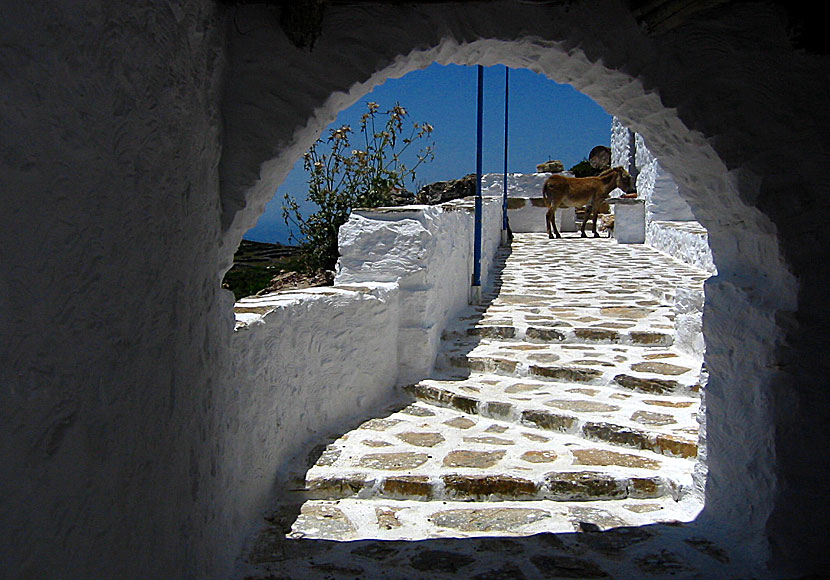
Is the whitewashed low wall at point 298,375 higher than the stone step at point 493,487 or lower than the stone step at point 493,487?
higher

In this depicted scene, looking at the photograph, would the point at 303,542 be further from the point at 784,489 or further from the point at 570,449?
the point at 784,489

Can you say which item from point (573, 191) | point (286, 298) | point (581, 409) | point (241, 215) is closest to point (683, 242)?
point (573, 191)

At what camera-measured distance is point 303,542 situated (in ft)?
9.07

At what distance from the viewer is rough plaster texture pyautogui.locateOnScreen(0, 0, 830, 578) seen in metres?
1.36

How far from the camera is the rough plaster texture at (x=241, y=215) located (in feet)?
4.48

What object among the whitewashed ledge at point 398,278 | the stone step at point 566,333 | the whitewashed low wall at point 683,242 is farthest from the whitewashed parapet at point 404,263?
the whitewashed low wall at point 683,242

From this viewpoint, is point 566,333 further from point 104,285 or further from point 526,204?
point 526,204

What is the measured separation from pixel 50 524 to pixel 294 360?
2.19 meters

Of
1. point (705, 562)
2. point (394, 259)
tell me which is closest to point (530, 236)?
point (394, 259)

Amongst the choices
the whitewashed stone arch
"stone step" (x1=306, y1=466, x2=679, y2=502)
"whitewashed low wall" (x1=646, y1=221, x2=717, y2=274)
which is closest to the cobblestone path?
"stone step" (x1=306, y1=466, x2=679, y2=502)

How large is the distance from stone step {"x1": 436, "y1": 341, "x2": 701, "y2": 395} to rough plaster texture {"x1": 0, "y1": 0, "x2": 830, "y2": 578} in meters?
1.48

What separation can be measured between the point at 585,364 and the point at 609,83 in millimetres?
2646

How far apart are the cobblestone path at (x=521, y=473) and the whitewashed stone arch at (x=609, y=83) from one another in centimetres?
63

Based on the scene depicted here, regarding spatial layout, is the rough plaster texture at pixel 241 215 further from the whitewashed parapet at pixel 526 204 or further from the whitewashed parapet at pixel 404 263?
the whitewashed parapet at pixel 526 204
